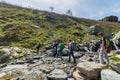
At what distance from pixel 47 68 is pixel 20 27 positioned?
32.6 m

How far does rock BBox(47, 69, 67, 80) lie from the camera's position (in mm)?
22211

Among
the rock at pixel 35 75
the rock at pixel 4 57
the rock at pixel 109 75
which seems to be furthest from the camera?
the rock at pixel 4 57

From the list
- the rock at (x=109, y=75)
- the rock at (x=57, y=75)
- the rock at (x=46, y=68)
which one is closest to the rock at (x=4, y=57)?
the rock at (x=46, y=68)

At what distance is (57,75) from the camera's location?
74.4 ft

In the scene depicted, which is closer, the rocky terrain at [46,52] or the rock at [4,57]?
the rocky terrain at [46,52]

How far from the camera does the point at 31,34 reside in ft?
179

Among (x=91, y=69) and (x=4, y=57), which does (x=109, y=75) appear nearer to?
(x=91, y=69)

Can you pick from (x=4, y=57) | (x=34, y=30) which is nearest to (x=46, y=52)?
(x=4, y=57)

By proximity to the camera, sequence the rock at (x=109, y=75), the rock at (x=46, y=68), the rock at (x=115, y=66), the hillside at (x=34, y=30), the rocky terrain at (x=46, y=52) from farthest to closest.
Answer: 1. the hillside at (x=34, y=30)
2. the rock at (x=46, y=68)
3. the rocky terrain at (x=46, y=52)
4. the rock at (x=115, y=66)
5. the rock at (x=109, y=75)

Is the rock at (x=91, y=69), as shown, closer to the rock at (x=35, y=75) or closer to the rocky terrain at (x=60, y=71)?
the rocky terrain at (x=60, y=71)

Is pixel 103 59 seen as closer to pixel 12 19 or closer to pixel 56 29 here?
pixel 56 29

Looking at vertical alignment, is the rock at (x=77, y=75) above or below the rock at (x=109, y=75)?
below

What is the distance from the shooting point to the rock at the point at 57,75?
72.9ft

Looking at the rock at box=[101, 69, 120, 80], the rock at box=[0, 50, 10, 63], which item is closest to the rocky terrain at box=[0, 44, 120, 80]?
the rock at box=[101, 69, 120, 80]
